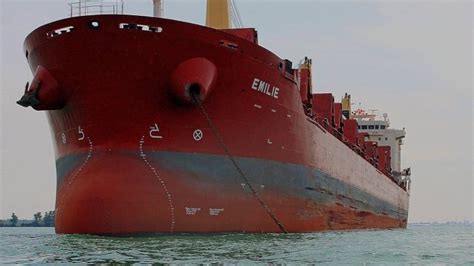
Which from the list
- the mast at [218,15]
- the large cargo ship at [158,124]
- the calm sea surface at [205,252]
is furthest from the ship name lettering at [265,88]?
the mast at [218,15]

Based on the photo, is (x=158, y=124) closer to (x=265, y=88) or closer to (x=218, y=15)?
(x=265, y=88)

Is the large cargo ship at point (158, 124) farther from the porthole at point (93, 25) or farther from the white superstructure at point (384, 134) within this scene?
the white superstructure at point (384, 134)

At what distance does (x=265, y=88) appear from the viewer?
49.6 ft

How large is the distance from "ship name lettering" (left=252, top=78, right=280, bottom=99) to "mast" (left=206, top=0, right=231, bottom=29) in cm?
447

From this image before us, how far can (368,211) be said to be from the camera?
91.6 ft

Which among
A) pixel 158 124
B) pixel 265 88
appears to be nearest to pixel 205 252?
pixel 158 124

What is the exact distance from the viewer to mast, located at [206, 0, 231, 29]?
63.3 ft

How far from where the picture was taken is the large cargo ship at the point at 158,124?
13086mm

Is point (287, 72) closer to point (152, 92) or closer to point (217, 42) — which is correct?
point (217, 42)

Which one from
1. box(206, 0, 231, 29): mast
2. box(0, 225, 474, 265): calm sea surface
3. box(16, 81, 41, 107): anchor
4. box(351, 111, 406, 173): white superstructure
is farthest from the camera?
box(351, 111, 406, 173): white superstructure

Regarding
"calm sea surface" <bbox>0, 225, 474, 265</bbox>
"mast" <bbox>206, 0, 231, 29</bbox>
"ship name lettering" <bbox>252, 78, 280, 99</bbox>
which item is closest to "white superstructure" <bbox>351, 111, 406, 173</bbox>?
"mast" <bbox>206, 0, 231, 29</bbox>

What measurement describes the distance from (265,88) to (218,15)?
5.23 meters

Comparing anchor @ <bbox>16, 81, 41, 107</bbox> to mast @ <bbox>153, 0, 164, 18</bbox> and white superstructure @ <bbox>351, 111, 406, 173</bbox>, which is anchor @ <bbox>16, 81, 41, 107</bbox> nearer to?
mast @ <bbox>153, 0, 164, 18</bbox>

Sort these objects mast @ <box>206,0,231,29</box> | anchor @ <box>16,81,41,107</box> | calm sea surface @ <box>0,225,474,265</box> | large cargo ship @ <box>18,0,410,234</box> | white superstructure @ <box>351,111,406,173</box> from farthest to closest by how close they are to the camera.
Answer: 1. white superstructure @ <box>351,111,406,173</box>
2. mast @ <box>206,0,231,29</box>
3. anchor @ <box>16,81,41,107</box>
4. large cargo ship @ <box>18,0,410,234</box>
5. calm sea surface @ <box>0,225,474,265</box>
